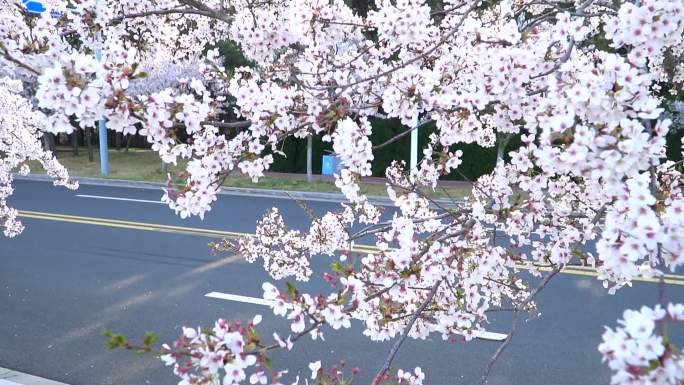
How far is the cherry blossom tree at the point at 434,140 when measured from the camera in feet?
5.07

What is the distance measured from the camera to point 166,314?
21.3 ft

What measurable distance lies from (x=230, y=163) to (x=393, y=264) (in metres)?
0.92

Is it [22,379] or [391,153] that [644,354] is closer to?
[22,379]

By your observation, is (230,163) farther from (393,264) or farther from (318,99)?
(393,264)

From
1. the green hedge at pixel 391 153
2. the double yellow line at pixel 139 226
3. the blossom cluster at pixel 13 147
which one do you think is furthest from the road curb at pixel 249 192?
the blossom cluster at pixel 13 147

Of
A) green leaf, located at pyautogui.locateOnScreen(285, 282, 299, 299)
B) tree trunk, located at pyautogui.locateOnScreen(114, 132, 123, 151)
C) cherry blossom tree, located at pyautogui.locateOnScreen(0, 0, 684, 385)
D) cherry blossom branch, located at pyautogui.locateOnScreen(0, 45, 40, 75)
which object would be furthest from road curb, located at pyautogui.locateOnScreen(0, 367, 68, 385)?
tree trunk, located at pyautogui.locateOnScreen(114, 132, 123, 151)

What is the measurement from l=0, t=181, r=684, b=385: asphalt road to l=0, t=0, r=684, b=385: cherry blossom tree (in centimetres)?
196

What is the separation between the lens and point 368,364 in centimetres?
528

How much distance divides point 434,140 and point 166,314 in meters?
4.31

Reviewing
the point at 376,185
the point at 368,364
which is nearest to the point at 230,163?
the point at 368,364

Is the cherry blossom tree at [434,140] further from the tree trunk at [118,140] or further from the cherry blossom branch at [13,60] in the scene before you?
the tree trunk at [118,140]

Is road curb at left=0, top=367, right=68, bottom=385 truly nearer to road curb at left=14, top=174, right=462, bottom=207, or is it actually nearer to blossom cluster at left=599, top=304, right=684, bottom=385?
blossom cluster at left=599, top=304, right=684, bottom=385

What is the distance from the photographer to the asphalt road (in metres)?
5.16

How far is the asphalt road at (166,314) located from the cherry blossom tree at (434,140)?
1.96m
